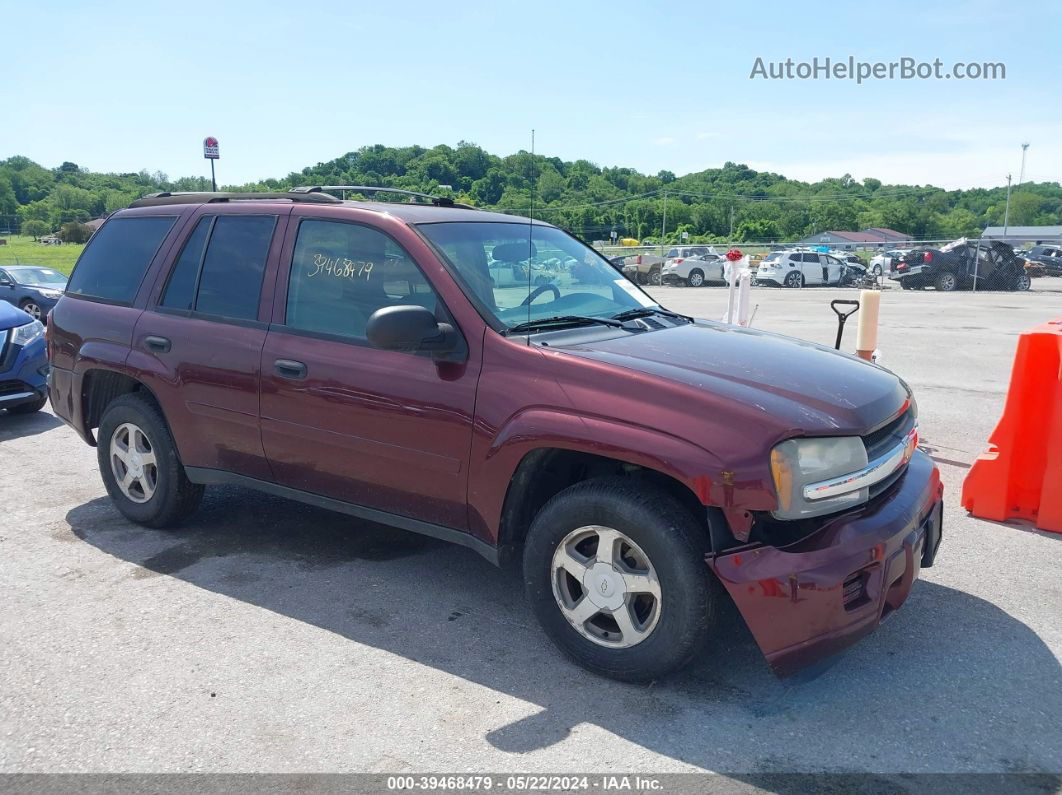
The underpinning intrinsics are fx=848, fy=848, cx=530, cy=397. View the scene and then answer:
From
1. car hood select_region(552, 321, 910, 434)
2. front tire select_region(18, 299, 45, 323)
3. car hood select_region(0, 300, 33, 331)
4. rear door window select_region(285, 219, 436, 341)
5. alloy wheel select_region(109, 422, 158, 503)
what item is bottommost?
front tire select_region(18, 299, 45, 323)

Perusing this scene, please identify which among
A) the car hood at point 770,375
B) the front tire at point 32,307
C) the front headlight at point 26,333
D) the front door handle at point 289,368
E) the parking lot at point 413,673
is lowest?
the parking lot at point 413,673

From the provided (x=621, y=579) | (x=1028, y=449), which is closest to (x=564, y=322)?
(x=621, y=579)

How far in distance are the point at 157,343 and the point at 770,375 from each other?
322 centimetres

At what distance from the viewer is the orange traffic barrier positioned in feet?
15.7

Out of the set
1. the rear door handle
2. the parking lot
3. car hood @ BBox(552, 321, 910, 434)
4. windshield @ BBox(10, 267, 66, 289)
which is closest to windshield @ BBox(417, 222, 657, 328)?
car hood @ BBox(552, 321, 910, 434)

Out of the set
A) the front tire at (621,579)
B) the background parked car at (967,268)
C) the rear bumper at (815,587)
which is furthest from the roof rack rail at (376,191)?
the background parked car at (967,268)

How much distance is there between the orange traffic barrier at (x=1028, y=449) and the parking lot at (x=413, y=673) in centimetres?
16

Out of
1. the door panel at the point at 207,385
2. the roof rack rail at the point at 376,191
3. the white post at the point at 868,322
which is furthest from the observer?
the white post at the point at 868,322

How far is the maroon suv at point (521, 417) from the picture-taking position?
117 inches

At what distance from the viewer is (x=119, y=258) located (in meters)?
5.04

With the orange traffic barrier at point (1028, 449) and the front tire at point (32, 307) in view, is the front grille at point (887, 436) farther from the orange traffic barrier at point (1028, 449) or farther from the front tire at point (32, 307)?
the front tire at point (32, 307)

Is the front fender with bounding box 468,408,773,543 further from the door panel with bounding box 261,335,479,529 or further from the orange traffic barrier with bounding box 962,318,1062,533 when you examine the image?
the orange traffic barrier with bounding box 962,318,1062,533

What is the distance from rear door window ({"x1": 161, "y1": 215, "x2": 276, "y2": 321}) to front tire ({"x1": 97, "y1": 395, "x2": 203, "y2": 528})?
670mm

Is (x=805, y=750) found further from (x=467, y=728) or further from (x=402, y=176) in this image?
(x=402, y=176)
